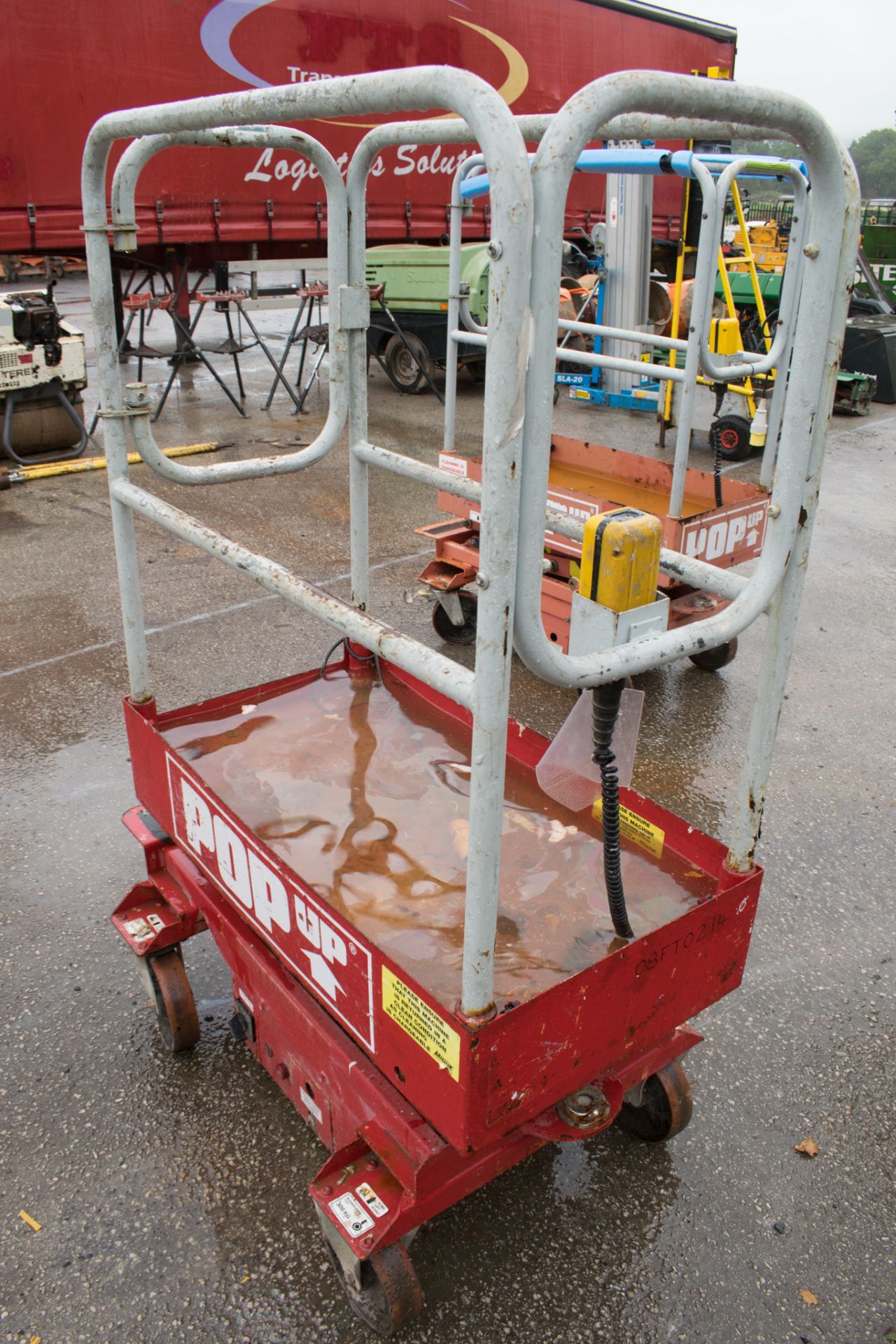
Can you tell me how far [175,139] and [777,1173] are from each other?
2616 millimetres

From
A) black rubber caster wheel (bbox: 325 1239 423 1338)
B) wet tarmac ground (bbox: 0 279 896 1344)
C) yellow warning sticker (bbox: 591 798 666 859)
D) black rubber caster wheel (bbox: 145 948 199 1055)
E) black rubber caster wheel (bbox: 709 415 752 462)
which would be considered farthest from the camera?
black rubber caster wheel (bbox: 709 415 752 462)

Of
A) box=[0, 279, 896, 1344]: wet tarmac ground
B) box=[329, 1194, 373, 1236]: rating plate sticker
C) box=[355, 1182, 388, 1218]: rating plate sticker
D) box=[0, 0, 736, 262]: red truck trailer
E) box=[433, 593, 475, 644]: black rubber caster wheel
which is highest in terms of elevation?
box=[0, 0, 736, 262]: red truck trailer

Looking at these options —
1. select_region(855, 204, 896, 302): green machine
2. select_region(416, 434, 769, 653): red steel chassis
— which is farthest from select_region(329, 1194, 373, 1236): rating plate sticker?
select_region(855, 204, 896, 302): green machine

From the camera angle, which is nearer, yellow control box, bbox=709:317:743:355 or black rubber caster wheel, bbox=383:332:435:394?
yellow control box, bbox=709:317:743:355

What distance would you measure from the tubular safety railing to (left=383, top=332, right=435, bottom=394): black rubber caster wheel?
768cm

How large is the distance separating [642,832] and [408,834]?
0.56 meters

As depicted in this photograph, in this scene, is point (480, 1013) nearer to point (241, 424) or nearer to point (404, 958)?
point (404, 958)

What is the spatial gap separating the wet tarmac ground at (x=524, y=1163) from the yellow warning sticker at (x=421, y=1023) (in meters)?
0.72

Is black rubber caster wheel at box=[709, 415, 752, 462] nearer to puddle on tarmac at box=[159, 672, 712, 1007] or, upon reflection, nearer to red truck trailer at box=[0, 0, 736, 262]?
red truck trailer at box=[0, 0, 736, 262]

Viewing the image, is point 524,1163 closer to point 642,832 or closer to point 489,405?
point 642,832

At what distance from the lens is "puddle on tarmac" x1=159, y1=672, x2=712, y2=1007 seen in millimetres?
2078

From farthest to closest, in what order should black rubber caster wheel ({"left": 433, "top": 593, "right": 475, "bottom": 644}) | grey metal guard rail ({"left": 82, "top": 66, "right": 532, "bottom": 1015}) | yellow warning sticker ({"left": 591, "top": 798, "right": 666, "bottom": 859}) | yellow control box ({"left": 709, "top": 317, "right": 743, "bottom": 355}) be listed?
yellow control box ({"left": 709, "top": 317, "right": 743, "bottom": 355}) < black rubber caster wheel ({"left": 433, "top": 593, "right": 475, "bottom": 644}) < yellow warning sticker ({"left": 591, "top": 798, "right": 666, "bottom": 859}) < grey metal guard rail ({"left": 82, "top": 66, "right": 532, "bottom": 1015})

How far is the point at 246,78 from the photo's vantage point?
355 inches

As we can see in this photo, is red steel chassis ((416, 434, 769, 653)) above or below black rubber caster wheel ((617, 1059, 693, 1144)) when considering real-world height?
above
